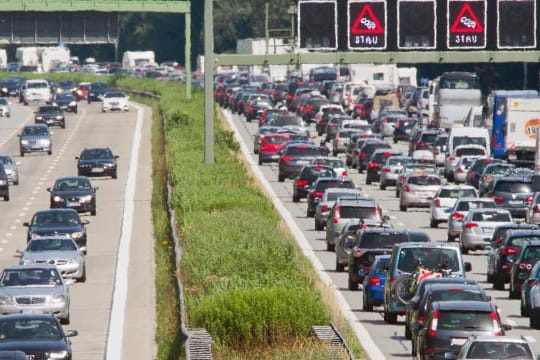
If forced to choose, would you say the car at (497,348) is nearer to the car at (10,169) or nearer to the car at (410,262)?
the car at (410,262)

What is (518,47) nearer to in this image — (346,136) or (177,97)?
(346,136)

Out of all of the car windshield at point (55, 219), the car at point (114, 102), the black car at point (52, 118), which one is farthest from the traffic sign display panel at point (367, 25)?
the car at point (114, 102)

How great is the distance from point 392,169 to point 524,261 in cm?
3150

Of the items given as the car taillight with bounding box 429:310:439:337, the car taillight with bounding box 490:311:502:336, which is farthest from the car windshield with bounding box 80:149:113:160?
the car taillight with bounding box 490:311:502:336

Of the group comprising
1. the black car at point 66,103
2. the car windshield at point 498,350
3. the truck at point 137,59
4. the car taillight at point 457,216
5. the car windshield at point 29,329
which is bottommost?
the car taillight at point 457,216

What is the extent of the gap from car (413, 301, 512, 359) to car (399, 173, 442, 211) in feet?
109

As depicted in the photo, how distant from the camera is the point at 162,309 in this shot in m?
31.6

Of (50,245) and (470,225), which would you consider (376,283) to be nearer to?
(50,245)

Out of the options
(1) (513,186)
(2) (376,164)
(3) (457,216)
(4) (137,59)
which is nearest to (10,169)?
(2) (376,164)

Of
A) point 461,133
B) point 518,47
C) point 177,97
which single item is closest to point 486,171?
point 518,47

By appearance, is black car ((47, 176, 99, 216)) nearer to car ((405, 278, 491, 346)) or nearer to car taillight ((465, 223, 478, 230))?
car taillight ((465, 223, 478, 230))

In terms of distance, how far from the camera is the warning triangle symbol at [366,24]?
60000 millimetres

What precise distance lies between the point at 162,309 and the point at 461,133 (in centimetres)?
4275

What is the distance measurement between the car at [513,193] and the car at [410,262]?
2180 cm
